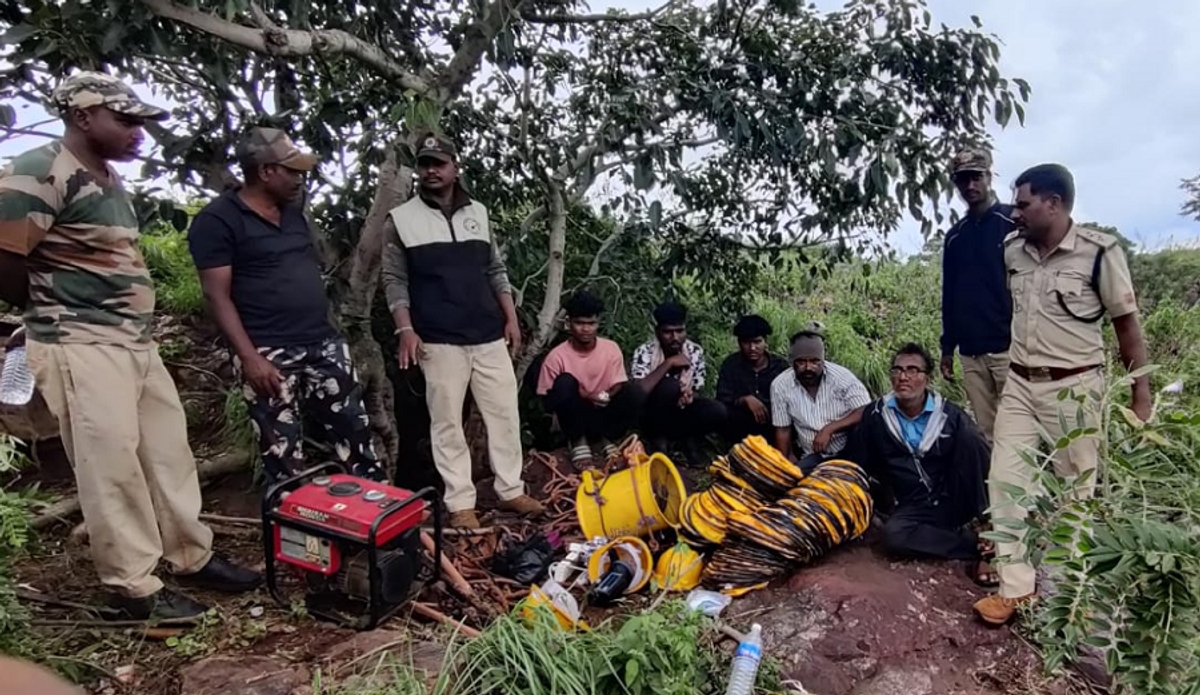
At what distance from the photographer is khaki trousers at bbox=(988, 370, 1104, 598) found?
3031mm

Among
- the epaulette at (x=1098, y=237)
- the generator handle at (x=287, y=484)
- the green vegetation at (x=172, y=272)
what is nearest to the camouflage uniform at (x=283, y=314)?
the generator handle at (x=287, y=484)

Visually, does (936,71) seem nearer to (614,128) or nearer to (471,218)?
(614,128)

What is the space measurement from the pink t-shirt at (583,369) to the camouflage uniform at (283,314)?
1.45 metres

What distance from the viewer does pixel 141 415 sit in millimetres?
2877

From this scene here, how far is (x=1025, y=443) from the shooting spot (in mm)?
3082

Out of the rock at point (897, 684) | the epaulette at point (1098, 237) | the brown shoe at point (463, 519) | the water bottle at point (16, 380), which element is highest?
the epaulette at point (1098, 237)

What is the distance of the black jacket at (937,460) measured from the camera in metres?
3.60

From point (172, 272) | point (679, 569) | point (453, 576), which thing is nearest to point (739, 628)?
point (679, 569)

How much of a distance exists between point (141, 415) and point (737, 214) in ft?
11.4

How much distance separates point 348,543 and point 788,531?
5.78 feet

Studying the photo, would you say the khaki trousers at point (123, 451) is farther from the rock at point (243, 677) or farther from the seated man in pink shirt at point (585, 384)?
the seated man in pink shirt at point (585, 384)

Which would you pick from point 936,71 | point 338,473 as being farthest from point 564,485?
point 936,71

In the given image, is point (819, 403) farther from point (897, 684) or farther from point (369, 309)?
point (369, 309)

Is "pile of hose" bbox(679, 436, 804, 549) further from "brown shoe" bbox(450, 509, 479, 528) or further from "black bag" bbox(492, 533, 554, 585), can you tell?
"brown shoe" bbox(450, 509, 479, 528)
